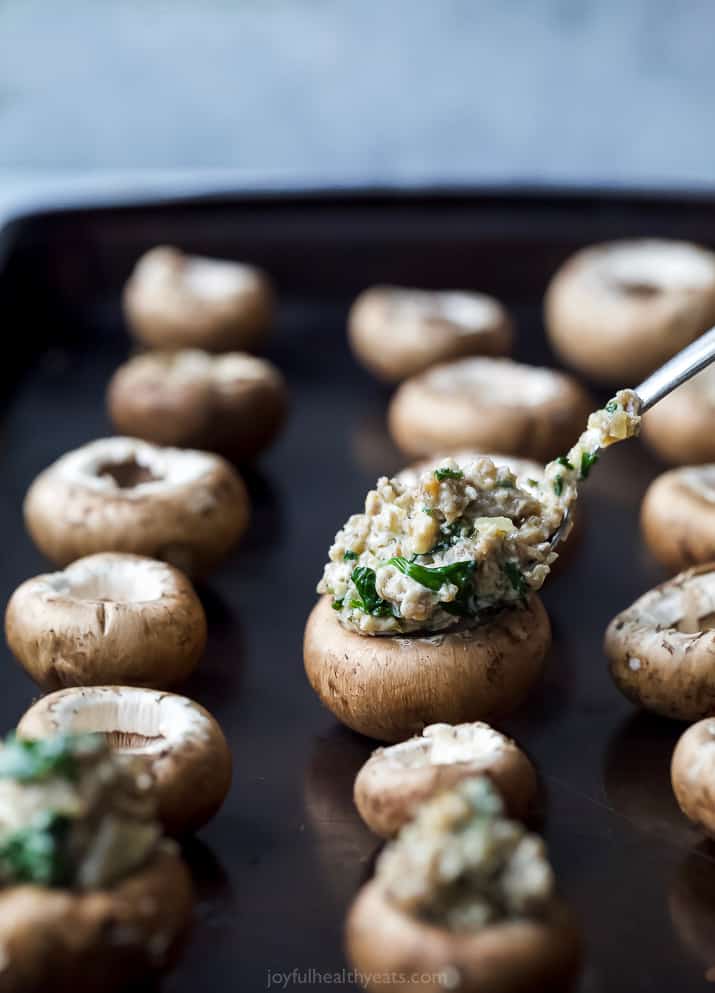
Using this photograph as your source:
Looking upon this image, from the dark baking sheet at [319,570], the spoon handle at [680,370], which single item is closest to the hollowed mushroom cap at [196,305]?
the dark baking sheet at [319,570]

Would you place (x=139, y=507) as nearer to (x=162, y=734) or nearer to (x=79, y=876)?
(x=162, y=734)

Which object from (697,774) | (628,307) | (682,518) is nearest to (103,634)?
(697,774)

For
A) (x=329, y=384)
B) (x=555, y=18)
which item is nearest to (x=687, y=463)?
(x=329, y=384)

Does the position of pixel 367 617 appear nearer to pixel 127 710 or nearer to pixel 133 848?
pixel 127 710

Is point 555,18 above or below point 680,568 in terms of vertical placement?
above

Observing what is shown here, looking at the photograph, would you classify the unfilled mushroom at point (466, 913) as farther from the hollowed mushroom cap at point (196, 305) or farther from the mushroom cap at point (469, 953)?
the hollowed mushroom cap at point (196, 305)

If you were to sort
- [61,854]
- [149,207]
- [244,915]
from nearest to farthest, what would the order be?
[61,854] < [244,915] < [149,207]
